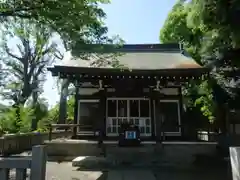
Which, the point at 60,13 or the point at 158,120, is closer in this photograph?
the point at 60,13

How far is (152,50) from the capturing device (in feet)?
50.2

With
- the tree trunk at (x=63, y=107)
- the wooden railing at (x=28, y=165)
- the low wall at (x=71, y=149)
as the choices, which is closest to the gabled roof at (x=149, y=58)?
the low wall at (x=71, y=149)

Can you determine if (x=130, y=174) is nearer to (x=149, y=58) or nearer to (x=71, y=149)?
(x=71, y=149)

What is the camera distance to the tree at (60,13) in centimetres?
542

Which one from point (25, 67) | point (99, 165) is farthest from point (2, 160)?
point (25, 67)

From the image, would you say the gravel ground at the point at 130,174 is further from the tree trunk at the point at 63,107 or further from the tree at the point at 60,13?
the tree trunk at the point at 63,107

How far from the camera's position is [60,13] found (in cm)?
543

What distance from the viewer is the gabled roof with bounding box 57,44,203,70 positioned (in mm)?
10569

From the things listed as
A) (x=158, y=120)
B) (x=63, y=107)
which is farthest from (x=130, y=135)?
(x=63, y=107)

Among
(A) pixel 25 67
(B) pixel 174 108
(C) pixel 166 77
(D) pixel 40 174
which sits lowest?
(D) pixel 40 174

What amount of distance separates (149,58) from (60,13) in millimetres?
8275

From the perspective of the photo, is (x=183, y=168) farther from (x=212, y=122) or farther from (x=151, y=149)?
(x=212, y=122)

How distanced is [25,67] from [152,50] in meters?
17.8

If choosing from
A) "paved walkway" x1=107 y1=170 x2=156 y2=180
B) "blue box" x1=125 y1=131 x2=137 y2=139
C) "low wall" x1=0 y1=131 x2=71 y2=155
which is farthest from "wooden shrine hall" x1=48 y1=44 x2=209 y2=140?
"paved walkway" x1=107 y1=170 x2=156 y2=180
